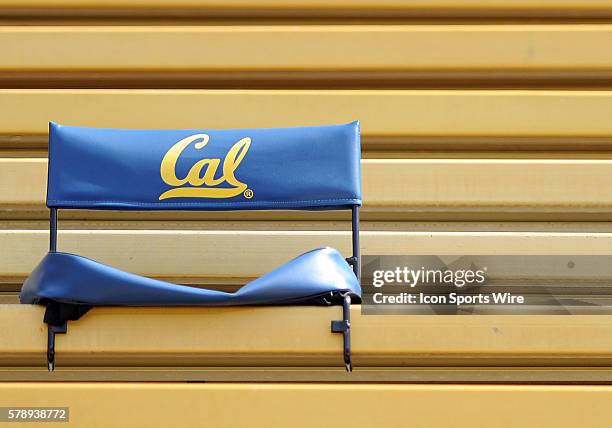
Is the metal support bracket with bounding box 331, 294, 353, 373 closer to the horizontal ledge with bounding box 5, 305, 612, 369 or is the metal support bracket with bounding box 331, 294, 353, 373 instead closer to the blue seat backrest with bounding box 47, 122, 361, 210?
the horizontal ledge with bounding box 5, 305, 612, 369

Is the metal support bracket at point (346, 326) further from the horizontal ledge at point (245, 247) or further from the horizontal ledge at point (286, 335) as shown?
the horizontal ledge at point (245, 247)

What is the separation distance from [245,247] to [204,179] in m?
0.37

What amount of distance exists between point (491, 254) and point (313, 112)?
2.79ft

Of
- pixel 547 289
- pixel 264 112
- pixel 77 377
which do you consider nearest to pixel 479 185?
pixel 547 289

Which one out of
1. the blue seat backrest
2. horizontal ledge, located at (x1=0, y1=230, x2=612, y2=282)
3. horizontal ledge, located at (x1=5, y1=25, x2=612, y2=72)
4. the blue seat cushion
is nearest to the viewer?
the blue seat cushion

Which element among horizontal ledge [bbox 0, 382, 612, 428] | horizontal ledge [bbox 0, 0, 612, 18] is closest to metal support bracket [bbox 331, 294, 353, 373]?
horizontal ledge [bbox 0, 382, 612, 428]

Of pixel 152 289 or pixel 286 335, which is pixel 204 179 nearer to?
pixel 152 289

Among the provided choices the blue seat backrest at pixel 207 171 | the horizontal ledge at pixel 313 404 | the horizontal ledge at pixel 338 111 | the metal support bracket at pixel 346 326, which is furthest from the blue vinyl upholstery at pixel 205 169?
the horizontal ledge at pixel 313 404

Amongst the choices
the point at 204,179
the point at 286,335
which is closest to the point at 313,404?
the point at 286,335

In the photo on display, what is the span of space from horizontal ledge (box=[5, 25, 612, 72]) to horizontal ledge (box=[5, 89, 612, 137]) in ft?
0.37

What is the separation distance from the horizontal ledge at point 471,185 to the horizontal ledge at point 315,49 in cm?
38

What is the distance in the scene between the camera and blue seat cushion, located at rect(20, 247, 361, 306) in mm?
2281

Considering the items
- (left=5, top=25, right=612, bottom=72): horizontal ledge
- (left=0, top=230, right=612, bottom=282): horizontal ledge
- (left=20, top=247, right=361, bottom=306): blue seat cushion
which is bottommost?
(left=20, top=247, right=361, bottom=306): blue seat cushion

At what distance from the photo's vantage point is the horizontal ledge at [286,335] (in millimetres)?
2322
